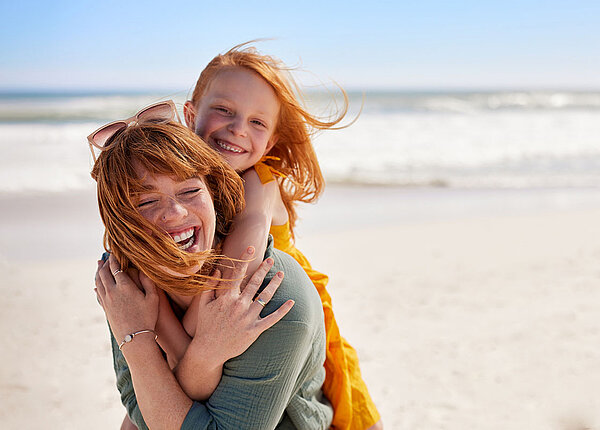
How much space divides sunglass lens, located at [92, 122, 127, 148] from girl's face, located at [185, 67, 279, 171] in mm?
561

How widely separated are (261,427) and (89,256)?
16.8ft

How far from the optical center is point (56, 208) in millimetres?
8258

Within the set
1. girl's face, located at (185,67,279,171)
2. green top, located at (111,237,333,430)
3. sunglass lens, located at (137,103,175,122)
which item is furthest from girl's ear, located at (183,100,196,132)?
green top, located at (111,237,333,430)

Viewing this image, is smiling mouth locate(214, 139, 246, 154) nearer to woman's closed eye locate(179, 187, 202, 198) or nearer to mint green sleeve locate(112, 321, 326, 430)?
woman's closed eye locate(179, 187, 202, 198)

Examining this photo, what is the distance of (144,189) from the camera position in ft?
5.17

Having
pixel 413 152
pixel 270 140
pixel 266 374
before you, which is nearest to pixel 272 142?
pixel 270 140

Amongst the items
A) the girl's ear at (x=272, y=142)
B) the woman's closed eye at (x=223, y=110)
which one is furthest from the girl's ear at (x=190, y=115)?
the girl's ear at (x=272, y=142)

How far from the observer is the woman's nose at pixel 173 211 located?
158 centimetres

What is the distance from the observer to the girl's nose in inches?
88.0

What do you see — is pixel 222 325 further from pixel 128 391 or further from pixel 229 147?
pixel 229 147

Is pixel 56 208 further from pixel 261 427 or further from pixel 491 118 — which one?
pixel 491 118

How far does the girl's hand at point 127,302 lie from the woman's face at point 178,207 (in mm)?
215

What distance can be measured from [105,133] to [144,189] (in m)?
0.26

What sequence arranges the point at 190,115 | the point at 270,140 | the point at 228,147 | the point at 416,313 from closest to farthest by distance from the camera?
the point at 228,147, the point at 190,115, the point at 270,140, the point at 416,313
